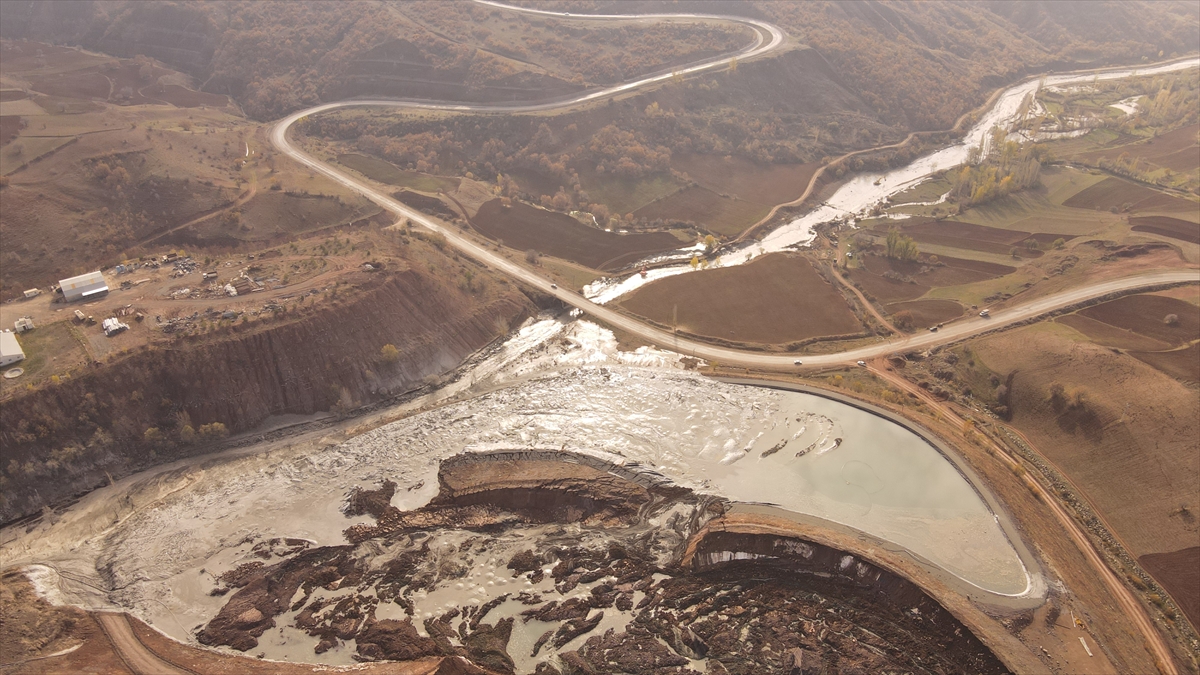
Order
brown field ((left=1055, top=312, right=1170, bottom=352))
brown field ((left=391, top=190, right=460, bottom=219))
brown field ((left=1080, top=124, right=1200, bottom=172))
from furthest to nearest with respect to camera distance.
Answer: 1. brown field ((left=1080, top=124, right=1200, bottom=172))
2. brown field ((left=391, top=190, right=460, bottom=219))
3. brown field ((left=1055, top=312, right=1170, bottom=352))

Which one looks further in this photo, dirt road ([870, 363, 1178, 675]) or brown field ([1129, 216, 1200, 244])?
brown field ([1129, 216, 1200, 244])

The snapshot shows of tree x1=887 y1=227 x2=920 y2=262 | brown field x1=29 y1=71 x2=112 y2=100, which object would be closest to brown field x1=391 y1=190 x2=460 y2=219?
brown field x1=29 y1=71 x2=112 y2=100

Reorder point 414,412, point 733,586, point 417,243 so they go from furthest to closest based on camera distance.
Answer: point 417,243, point 414,412, point 733,586

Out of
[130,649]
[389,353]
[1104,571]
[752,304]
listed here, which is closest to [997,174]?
[752,304]

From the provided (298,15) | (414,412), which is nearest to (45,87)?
(298,15)

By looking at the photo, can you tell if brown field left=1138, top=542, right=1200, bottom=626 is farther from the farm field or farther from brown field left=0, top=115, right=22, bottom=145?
brown field left=0, top=115, right=22, bottom=145

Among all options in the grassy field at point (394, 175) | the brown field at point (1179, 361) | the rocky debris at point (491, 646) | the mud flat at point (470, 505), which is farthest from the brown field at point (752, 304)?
the rocky debris at point (491, 646)

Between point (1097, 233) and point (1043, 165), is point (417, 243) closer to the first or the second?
point (1097, 233)
